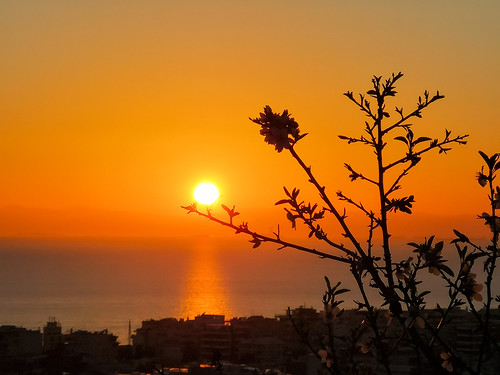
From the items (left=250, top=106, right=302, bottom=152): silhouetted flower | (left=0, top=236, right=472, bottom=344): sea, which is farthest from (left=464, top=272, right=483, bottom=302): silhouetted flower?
(left=0, top=236, right=472, bottom=344): sea

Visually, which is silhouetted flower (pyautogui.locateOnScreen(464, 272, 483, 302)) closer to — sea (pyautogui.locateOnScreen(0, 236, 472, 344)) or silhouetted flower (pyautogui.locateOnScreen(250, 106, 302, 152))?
silhouetted flower (pyautogui.locateOnScreen(250, 106, 302, 152))

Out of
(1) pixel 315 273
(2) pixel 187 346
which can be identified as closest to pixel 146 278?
(1) pixel 315 273

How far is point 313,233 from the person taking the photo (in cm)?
292

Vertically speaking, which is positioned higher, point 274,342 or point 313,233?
point 274,342

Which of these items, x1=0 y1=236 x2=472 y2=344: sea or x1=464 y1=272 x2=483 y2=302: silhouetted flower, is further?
x1=0 y1=236 x2=472 y2=344: sea

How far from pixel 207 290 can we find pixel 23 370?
102199 mm

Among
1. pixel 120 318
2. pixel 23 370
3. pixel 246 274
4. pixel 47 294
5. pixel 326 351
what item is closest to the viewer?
pixel 326 351

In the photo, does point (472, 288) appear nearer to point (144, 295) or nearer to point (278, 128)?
point (278, 128)

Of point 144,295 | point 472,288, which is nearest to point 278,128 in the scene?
point 472,288

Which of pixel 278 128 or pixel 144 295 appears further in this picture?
pixel 144 295

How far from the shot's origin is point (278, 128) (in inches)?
106

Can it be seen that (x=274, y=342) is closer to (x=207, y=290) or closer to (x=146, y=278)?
(x=207, y=290)

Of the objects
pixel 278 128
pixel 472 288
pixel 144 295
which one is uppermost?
pixel 144 295

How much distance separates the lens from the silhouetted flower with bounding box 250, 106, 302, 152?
8.72 feet
